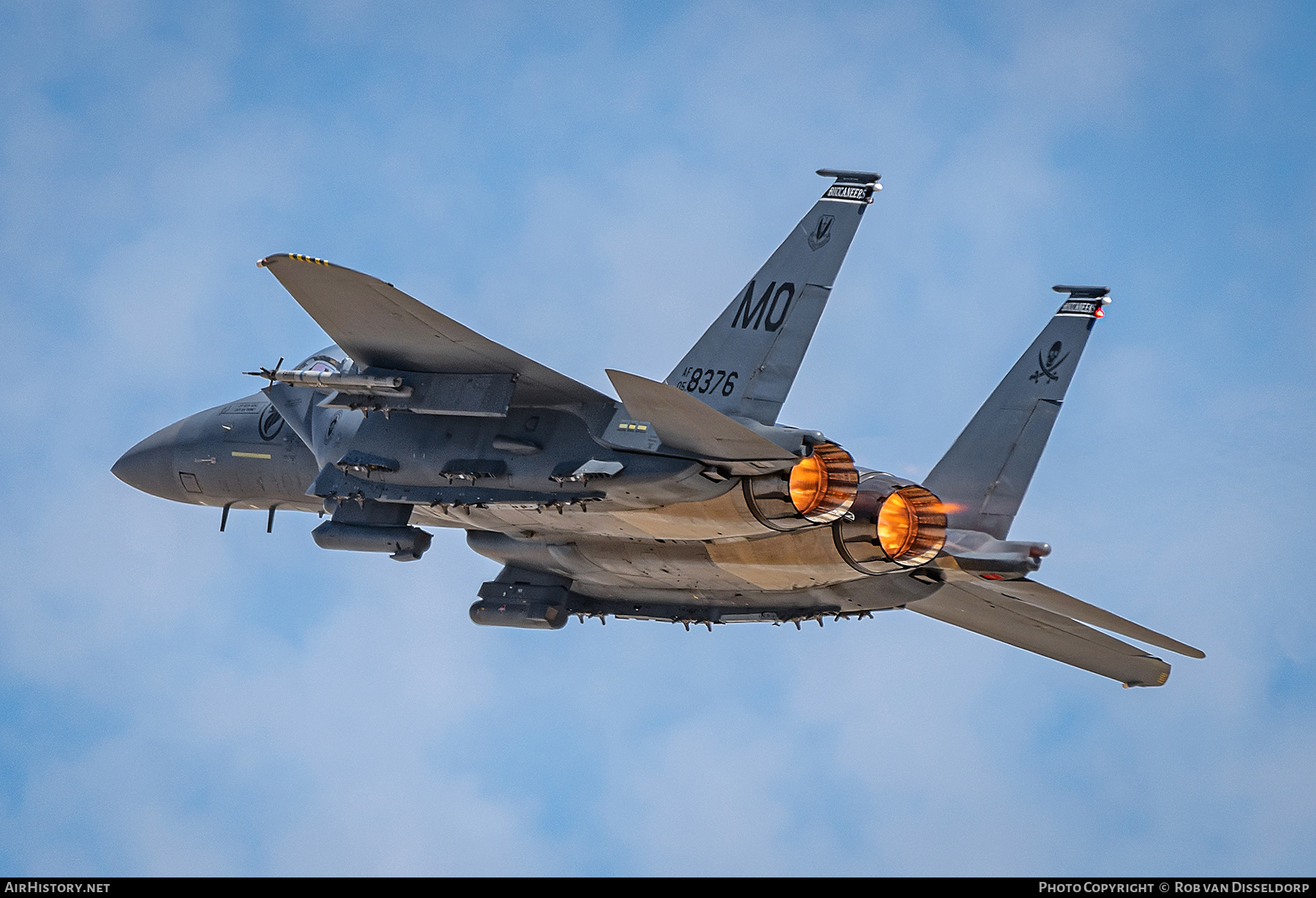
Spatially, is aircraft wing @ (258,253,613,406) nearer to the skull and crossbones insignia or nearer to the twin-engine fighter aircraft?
the twin-engine fighter aircraft

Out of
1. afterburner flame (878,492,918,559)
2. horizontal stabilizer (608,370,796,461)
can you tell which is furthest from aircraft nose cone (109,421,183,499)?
afterburner flame (878,492,918,559)

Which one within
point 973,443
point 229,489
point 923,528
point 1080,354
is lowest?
point 229,489

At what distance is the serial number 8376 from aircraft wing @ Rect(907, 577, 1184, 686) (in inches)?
157

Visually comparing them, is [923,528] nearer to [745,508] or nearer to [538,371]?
[745,508]

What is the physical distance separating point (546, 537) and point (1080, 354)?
19.4ft

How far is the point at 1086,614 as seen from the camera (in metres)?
14.8

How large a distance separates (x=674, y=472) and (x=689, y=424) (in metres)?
→ 0.96

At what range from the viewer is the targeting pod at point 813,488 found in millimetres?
13250

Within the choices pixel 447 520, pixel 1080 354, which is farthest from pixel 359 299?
pixel 1080 354

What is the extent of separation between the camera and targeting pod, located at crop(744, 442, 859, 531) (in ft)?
43.5

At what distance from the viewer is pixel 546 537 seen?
1630 cm

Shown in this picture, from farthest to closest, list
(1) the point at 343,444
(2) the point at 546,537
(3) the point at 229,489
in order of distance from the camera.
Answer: (3) the point at 229,489, (2) the point at 546,537, (1) the point at 343,444

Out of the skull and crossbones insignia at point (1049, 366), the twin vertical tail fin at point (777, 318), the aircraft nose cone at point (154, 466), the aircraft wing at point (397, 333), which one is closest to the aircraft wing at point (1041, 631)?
the skull and crossbones insignia at point (1049, 366)

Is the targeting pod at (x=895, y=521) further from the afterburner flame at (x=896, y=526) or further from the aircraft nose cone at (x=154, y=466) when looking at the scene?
the aircraft nose cone at (x=154, y=466)
